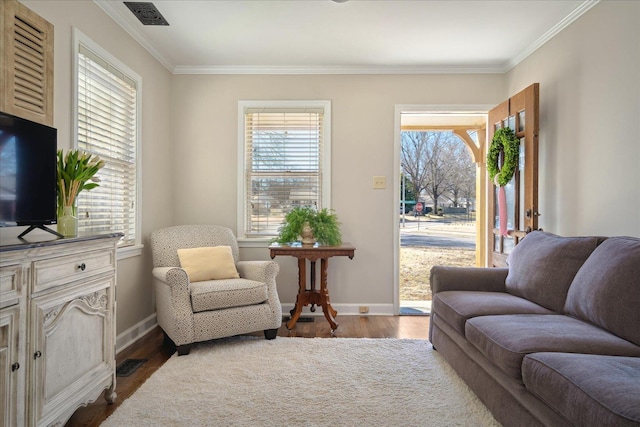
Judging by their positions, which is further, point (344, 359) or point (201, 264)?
point (201, 264)

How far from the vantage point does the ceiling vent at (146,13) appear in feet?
9.55

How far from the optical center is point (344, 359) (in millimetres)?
2914

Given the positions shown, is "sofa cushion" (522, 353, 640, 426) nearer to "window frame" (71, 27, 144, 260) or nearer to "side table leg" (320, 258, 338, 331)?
"side table leg" (320, 258, 338, 331)

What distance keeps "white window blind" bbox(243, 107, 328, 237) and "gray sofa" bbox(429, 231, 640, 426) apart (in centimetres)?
176

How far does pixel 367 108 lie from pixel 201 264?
224 centimetres

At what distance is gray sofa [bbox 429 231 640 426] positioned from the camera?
4.60 feet

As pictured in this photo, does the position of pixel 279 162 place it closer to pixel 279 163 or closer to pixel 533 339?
pixel 279 163

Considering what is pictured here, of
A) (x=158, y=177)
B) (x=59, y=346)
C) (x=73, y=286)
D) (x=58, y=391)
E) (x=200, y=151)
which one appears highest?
(x=200, y=151)

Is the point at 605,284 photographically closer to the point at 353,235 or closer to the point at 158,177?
the point at 353,235

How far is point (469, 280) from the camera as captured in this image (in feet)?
9.77

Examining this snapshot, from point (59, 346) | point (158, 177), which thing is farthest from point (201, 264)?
point (59, 346)

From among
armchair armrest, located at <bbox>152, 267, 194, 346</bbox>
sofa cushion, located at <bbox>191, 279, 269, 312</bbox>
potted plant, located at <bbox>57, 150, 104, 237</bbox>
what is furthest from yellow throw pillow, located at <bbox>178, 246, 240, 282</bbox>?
potted plant, located at <bbox>57, 150, 104, 237</bbox>

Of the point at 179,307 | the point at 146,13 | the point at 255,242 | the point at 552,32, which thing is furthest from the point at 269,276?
the point at 552,32

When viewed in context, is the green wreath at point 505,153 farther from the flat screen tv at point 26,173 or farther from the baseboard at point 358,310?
the flat screen tv at point 26,173
